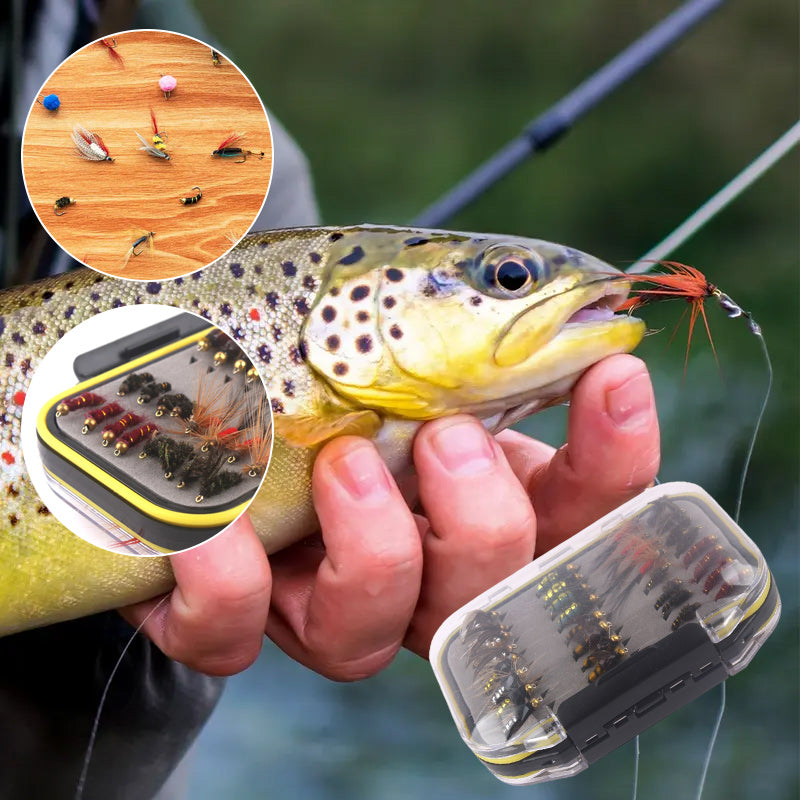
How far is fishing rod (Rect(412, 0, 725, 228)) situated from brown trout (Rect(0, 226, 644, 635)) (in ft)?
1.41

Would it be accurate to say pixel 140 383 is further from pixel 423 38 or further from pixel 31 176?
pixel 423 38

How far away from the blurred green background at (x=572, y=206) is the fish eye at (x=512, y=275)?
1.62 meters

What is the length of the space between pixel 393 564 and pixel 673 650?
232 mm

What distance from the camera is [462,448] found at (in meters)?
0.73

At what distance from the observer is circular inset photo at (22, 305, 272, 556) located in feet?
2.31

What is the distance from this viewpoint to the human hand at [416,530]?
28.7 inches

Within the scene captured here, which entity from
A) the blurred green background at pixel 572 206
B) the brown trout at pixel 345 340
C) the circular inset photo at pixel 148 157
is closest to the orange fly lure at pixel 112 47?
the circular inset photo at pixel 148 157

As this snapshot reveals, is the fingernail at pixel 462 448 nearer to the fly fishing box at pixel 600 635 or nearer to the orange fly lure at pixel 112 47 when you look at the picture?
the fly fishing box at pixel 600 635

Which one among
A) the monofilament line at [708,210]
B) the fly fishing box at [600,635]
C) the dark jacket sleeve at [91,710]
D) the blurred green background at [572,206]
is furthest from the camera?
the blurred green background at [572,206]

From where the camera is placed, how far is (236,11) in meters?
3.30

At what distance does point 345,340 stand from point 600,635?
31 cm

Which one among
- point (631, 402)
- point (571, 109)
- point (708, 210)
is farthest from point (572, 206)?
point (631, 402)

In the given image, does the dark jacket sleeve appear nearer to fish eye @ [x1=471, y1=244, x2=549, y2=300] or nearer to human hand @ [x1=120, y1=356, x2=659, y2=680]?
human hand @ [x1=120, y1=356, x2=659, y2=680]

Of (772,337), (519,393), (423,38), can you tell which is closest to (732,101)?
(772,337)
